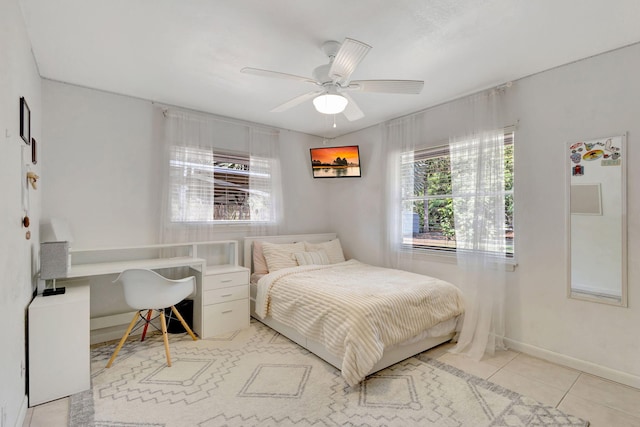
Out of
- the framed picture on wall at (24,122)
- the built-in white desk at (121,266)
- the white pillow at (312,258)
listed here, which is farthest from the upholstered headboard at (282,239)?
the framed picture on wall at (24,122)

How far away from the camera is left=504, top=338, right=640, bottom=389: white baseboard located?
7.39 ft

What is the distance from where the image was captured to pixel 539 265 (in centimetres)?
273

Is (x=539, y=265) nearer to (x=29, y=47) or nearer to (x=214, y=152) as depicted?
(x=214, y=152)

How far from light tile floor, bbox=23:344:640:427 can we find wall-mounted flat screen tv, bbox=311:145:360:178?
2.52 m

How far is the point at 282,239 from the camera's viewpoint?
13.7ft

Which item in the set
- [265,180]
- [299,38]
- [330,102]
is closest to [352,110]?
[330,102]

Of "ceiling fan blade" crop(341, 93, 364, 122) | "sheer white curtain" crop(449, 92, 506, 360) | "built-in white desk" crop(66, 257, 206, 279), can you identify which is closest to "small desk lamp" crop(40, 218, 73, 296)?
"built-in white desk" crop(66, 257, 206, 279)

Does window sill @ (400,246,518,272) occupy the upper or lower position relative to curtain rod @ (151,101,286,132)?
lower

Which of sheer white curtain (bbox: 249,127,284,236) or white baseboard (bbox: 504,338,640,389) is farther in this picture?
sheer white curtain (bbox: 249,127,284,236)

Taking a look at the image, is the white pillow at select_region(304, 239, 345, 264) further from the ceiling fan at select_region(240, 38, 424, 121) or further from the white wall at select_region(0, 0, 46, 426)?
the white wall at select_region(0, 0, 46, 426)

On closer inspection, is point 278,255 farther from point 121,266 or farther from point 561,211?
point 561,211

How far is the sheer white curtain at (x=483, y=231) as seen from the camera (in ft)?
9.37

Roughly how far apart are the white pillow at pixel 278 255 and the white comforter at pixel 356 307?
0.25 metres

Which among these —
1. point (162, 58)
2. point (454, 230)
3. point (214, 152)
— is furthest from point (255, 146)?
point (454, 230)
